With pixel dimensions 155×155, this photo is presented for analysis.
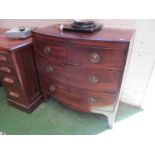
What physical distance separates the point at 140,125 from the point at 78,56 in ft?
3.21

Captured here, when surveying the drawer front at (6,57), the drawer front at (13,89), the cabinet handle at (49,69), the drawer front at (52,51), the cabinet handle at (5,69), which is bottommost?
the drawer front at (13,89)

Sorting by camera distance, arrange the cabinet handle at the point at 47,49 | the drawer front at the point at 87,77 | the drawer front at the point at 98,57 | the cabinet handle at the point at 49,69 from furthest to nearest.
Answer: the cabinet handle at the point at 49,69, the cabinet handle at the point at 47,49, the drawer front at the point at 87,77, the drawer front at the point at 98,57

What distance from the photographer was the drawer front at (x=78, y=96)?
1.24 metres

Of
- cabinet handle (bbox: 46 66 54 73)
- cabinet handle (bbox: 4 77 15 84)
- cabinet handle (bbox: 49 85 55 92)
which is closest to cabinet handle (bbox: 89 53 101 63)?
cabinet handle (bbox: 46 66 54 73)

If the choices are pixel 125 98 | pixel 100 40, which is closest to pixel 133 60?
pixel 125 98

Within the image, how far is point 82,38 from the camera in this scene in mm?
1029

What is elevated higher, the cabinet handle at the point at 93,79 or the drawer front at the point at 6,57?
the drawer front at the point at 6,57

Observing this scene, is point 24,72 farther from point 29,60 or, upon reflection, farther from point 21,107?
point 21,107

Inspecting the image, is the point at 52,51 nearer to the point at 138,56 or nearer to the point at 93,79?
the point at 93,79

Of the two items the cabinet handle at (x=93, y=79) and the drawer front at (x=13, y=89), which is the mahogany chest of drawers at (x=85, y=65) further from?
the drawer front at (x=13, y=89)

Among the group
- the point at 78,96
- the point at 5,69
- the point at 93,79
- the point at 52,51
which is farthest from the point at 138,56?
the point at 5,69

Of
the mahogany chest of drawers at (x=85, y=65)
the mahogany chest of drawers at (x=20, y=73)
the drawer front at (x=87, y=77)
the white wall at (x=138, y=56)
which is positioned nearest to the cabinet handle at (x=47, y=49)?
the mahogany chest of drawers at (x=85, y=65)

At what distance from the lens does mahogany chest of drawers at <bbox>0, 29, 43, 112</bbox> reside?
1298mm

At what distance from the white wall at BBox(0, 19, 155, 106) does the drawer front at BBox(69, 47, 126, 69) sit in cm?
48
